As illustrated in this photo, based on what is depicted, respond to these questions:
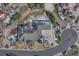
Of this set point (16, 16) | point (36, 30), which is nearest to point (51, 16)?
point (36, 30)

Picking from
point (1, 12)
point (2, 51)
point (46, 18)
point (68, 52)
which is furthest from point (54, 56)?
point (1, 12)

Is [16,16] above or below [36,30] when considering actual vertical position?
above

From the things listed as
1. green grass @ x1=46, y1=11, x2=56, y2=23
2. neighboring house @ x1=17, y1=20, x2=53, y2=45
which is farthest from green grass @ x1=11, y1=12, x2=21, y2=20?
green grass @ x1=46, y1=11, x2=56, y2=23

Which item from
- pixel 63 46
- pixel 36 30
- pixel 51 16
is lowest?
pixel 63 46

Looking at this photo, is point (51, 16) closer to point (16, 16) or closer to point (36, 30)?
point (36, 30)

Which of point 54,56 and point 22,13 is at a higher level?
point 22,13

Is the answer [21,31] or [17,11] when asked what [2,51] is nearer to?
[21,31]

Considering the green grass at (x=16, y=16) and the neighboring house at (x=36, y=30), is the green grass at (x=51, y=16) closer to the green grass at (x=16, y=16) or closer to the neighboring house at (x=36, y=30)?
the neighboring house at (x=36, y=30)

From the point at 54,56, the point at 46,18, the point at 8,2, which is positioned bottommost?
the point at 54,56

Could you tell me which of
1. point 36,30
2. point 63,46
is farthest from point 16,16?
point 63,46

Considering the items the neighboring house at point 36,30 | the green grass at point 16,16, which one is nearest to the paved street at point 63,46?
the neighboring house at point 36,30

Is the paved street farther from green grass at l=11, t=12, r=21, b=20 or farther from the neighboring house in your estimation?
green grass at l=11, t=12, r=21, b=20
